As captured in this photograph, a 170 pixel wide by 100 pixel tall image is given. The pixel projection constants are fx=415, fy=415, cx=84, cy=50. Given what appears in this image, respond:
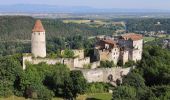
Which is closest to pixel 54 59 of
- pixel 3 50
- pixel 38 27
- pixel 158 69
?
pixel 38 27

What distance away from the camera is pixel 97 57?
58.6m

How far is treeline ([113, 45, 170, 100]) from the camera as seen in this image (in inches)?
1786

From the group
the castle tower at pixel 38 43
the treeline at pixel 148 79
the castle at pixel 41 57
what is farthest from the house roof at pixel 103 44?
the castle tower at pixel 38 43

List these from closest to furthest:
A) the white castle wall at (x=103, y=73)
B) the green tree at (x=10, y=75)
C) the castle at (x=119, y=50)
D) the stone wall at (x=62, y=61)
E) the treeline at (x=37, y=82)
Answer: the treeline at (x=37, y=82)
the green tree at (x=10, y=75)
the stone wall at (x=62, y=61)
the white castle wall at (x=103, y=73)
the castle at (x=119, y=50)

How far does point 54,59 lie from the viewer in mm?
53750

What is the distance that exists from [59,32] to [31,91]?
102 m

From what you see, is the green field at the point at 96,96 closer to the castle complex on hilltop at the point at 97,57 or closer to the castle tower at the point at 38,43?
the castle complex on hilltop at the point at 97,57

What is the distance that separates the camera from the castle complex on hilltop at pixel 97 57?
176 ft

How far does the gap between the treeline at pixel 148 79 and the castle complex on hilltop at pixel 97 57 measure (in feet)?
5.56

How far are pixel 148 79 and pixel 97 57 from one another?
7.81 metres

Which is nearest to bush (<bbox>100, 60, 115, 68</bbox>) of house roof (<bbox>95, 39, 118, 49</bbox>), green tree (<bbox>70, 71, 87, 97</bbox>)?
house roof (<bbox>95, 39, 118, 49</bbox>)

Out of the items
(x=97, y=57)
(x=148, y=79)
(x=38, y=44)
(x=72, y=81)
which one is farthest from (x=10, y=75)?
(x=148, y=79)

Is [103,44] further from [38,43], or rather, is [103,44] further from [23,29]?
[23,29]

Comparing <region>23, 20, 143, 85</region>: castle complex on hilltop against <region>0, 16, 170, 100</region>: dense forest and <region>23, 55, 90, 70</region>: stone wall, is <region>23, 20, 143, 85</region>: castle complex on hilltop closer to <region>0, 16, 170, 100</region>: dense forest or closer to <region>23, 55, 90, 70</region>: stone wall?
<region>23, 55, 90, 70</region>: stone wall
